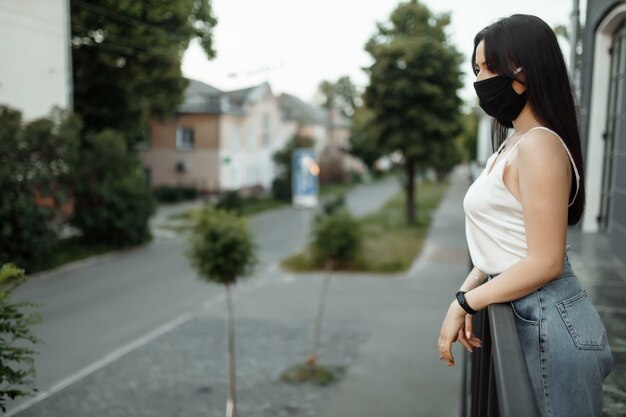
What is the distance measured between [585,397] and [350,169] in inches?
2304

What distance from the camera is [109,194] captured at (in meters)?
17.5

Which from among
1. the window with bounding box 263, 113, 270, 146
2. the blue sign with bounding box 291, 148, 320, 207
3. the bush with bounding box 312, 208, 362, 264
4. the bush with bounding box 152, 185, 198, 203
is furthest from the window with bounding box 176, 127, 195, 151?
the bush with bounding box 312, 208, 362, 264

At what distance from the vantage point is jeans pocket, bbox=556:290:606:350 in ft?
4.82

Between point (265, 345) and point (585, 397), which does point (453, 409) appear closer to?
point (265, 345)

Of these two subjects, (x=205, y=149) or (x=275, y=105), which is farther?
(x=275, y=105)

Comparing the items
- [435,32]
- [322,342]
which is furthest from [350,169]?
[322,342]

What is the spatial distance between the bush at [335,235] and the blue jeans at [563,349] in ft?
40.5

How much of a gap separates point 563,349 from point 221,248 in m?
6.99

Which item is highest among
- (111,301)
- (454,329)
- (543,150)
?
(543,150)

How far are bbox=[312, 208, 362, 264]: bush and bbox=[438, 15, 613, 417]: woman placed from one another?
40.3 ft

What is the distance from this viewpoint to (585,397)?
1465 mm

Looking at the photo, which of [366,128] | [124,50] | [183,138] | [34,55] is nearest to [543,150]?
[34,55]

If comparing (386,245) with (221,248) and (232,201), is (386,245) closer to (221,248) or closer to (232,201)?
(232,201)

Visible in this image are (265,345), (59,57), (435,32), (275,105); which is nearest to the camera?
(265,345)
